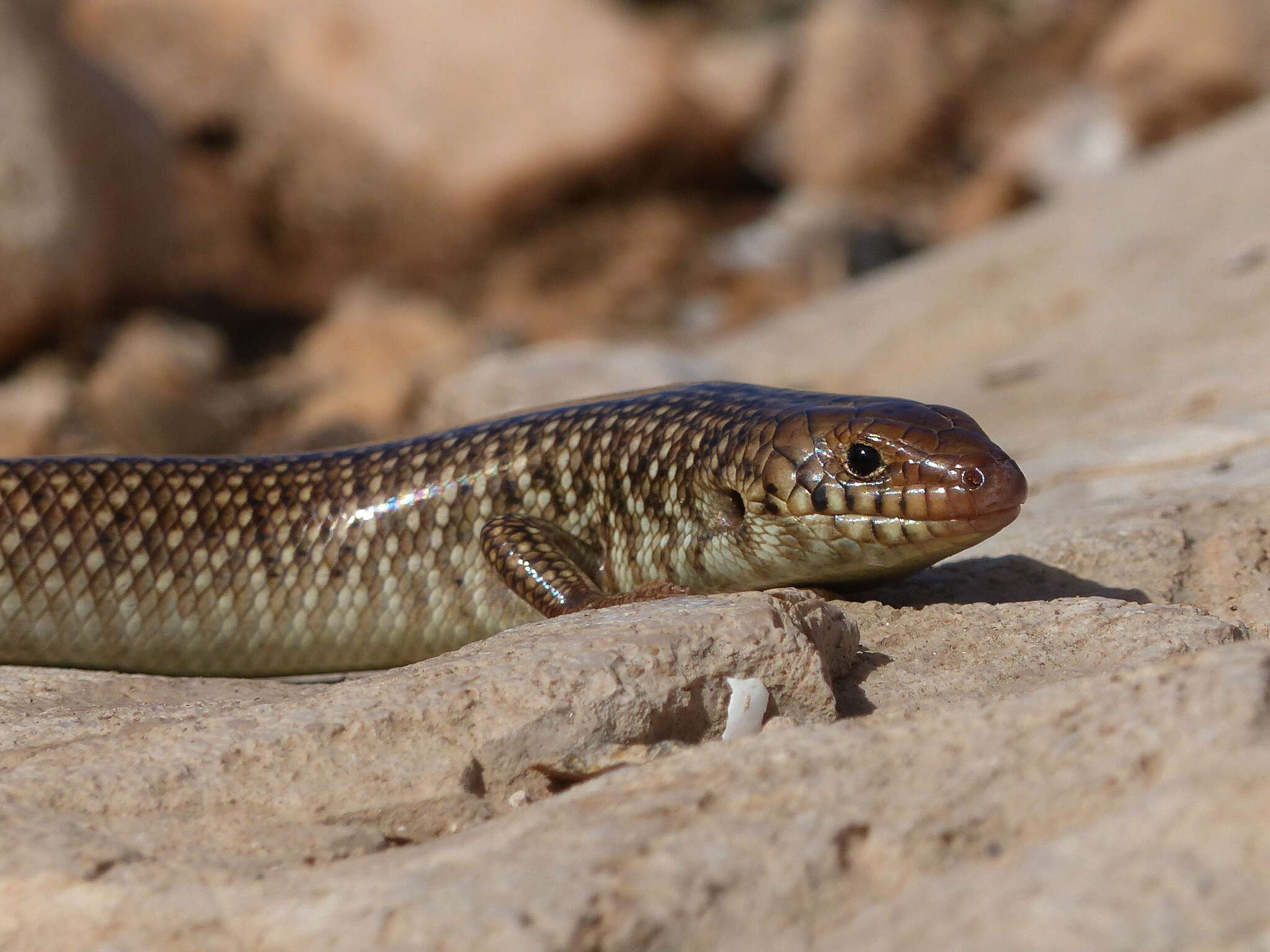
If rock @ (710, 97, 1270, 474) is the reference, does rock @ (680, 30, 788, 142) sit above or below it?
above

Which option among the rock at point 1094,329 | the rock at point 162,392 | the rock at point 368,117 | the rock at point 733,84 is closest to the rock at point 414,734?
the rock at point 1094,329

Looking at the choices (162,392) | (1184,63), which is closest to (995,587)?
(162,392)

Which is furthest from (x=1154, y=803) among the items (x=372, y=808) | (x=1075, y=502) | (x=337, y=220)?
(x=337, y=220)

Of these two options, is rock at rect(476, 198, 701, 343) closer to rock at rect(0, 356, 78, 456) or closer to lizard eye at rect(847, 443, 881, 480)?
rock at rect(0, 356, 78, 456)

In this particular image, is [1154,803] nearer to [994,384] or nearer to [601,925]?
[601,925]

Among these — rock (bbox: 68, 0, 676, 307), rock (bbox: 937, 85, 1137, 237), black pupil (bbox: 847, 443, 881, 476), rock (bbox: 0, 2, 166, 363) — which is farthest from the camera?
rock (bbox: 68, 0, 676, 307)

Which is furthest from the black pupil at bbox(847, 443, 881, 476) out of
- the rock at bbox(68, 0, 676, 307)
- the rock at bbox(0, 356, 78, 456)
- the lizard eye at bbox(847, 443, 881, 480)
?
the rock at bbox(68, 0, 676, 307)
